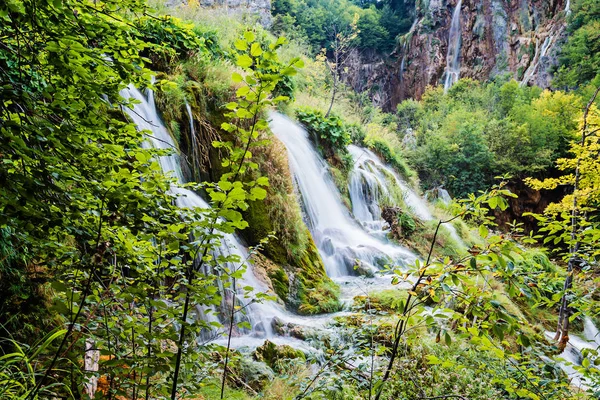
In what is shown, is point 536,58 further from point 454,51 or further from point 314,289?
point 314,289

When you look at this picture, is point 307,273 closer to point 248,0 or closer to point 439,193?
point 439,193

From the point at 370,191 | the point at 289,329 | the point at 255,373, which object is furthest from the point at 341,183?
the point at 255,373

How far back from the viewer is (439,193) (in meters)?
14.3

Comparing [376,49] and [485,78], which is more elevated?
[376,49]

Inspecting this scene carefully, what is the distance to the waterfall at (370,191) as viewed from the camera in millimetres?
9797

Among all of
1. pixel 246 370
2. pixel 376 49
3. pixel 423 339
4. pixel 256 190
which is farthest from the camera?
pixel 376 49

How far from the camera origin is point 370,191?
33.9ft

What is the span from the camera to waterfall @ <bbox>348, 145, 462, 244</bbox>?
32.1ft

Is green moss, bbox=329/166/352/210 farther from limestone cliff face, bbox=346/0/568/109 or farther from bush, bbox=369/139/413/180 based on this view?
limestone cliff face, bbox=346/0/568/109

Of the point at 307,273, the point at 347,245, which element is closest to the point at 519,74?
the point at 347,245

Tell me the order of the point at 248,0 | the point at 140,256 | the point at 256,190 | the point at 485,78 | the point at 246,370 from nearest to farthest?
the point at 256,190
the point at 140,256
the point at 246,370
the point at 248,0
the point at 485,78

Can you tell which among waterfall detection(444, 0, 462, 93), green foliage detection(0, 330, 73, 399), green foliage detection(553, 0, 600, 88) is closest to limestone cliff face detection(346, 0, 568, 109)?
waterfall detection(444, 0, 462, 93)

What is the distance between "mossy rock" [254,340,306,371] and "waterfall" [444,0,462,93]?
1038 inches

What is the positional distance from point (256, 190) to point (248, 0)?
76.9 ft
